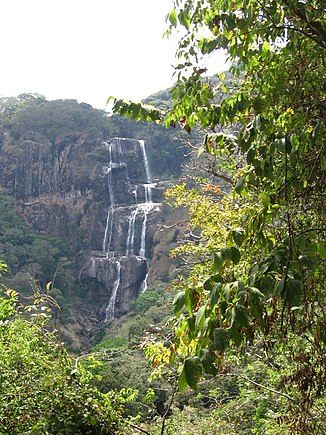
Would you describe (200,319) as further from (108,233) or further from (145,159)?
(145,159)

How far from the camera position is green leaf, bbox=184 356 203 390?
0.95 meters

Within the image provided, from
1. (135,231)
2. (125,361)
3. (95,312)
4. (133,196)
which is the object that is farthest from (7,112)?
(125,361)

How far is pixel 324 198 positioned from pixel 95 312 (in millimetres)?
33557

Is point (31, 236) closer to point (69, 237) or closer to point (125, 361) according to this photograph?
point (69, 237)

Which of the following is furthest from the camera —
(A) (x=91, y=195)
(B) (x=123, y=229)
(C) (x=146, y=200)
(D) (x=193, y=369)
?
(A) (x=91, y=195)

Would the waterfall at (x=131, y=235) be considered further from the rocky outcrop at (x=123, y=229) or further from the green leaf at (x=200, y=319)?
the green leaf at (x=200, y=319)

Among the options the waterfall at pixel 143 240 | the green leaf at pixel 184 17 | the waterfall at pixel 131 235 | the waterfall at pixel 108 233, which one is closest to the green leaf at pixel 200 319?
the green leaf at pixel 184 17

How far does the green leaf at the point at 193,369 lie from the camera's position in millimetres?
952

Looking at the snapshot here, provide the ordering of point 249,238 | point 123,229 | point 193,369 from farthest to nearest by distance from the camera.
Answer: point 123,229 < point 249,238 < point 193,369

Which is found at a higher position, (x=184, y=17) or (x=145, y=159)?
(x=145, y=159)

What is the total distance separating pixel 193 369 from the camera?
962 millimetres

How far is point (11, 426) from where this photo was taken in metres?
3.61

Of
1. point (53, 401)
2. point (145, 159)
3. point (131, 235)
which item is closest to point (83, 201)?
point (131, 235)

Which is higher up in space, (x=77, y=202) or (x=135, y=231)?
(x=77, y=202)
